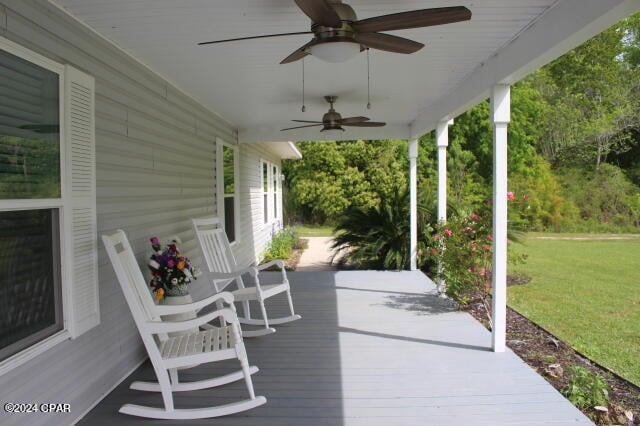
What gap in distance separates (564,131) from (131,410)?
65.2 ft

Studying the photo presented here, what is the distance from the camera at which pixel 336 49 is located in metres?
2.34

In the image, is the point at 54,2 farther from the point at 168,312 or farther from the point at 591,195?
the point at 591,195

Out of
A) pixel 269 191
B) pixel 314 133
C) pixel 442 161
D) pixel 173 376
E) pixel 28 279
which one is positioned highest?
pixel 314 133

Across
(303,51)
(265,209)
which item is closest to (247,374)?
(303,51)

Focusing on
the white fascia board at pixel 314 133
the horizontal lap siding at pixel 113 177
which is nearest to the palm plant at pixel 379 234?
the white fascia board at pixel 314 133

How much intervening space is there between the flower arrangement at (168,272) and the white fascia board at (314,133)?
4.05 meters

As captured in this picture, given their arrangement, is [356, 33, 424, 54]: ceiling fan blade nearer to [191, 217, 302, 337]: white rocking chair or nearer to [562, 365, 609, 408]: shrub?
[191, 217, 302, 337]: white rocking chair

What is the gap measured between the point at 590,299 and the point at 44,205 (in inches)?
268

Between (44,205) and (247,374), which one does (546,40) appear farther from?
(44,205)

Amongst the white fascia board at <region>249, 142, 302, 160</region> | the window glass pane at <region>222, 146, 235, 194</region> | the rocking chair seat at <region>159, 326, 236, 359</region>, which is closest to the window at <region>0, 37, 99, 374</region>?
the rocking chair seat at <region>159, 326, 236, 359</region>

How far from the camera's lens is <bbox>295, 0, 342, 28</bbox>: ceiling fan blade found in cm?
199

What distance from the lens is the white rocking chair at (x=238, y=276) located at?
4.21m

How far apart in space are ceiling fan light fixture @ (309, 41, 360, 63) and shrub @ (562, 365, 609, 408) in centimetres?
250

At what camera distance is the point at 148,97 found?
3.93m
